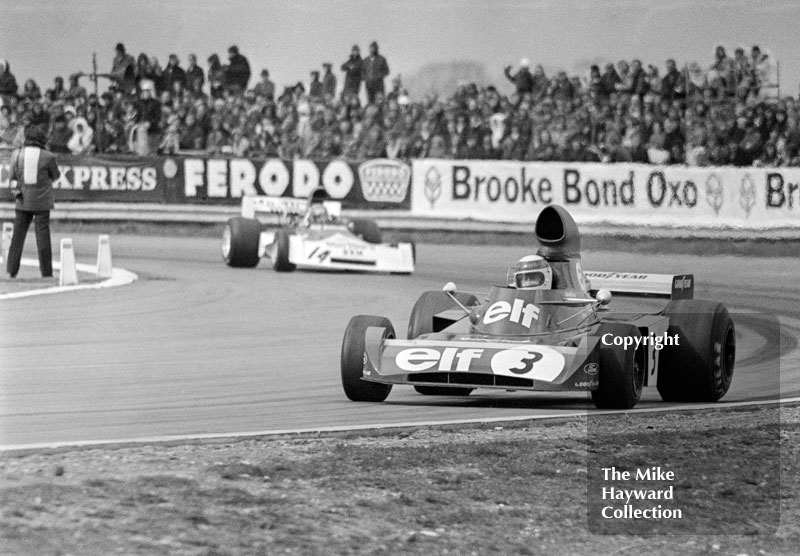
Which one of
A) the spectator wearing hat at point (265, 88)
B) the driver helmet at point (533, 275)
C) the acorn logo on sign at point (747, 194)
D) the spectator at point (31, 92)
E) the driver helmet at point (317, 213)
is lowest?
the driver helmet at point (533, 275)

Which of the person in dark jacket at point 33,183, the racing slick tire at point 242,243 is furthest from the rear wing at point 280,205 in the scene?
the person in dark jacket at point 33,183

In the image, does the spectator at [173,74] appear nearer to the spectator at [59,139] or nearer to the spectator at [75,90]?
the spectator at [75,90]

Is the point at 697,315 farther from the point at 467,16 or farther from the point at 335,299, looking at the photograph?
the point at 335,299

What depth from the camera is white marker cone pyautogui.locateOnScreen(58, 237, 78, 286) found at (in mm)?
12125

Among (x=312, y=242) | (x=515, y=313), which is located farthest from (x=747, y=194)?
(x=515, y=313)

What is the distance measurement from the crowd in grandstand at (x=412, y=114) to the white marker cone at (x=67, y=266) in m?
1.98

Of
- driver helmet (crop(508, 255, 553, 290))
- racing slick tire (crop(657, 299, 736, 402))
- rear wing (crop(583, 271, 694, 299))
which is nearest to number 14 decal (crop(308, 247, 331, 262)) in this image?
rear wing (crop(583, 271, 694, 299))

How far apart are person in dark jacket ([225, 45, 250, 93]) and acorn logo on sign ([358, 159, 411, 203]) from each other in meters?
2.09

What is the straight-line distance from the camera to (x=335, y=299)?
12.1 metres

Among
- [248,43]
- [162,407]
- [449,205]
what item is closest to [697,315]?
[162,407]

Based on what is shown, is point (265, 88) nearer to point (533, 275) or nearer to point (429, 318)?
point (429, 318)

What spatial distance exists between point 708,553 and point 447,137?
12.1 m

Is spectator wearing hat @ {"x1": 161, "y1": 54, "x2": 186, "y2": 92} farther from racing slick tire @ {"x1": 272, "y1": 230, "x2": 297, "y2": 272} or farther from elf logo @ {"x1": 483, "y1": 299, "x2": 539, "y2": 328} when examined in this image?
elf logo @ {"x1": 483, "y1": 299, "x2": 539, "y2": 328}

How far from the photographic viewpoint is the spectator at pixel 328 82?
1453cm
